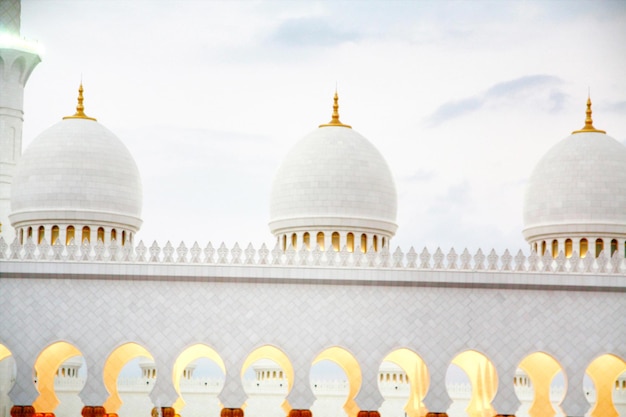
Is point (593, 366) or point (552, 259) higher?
point (552, 259)

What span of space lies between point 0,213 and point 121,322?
7.64 m

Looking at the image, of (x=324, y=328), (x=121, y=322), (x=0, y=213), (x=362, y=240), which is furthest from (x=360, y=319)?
(x=0, y=213)

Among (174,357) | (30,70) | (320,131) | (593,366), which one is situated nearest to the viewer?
(174,357)

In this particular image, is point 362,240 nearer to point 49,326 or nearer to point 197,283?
point 197,283

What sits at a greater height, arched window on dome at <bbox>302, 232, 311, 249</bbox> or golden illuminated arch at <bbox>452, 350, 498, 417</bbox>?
arched window on dome at <bbox>302, 232, 311, 249</bbox>

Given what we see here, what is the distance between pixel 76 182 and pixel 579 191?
1292cm

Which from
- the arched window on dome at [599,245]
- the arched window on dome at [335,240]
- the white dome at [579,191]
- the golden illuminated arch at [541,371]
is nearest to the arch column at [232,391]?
the arched window on dome at [335,240]

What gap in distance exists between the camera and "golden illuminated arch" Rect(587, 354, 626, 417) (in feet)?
84.8

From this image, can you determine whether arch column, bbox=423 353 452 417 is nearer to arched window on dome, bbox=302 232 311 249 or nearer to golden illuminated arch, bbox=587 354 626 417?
golden illuminated arch, bbox=587 354 626 417

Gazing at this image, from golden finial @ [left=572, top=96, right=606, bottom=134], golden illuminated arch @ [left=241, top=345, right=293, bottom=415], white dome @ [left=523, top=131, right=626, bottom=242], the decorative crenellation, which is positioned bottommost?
golden illuminated arch @ [left=241, top=345, right=293, bottom=415]

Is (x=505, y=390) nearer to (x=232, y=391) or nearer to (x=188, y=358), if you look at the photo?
(x=232, y=391)

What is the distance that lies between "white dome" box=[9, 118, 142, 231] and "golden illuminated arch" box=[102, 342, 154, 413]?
3529mm

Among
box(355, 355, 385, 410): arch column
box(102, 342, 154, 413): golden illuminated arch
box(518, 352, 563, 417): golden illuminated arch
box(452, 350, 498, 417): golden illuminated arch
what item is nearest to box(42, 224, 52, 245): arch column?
box(102, 342, 154, 413): golden illuminated arch

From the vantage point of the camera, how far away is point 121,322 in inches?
958
